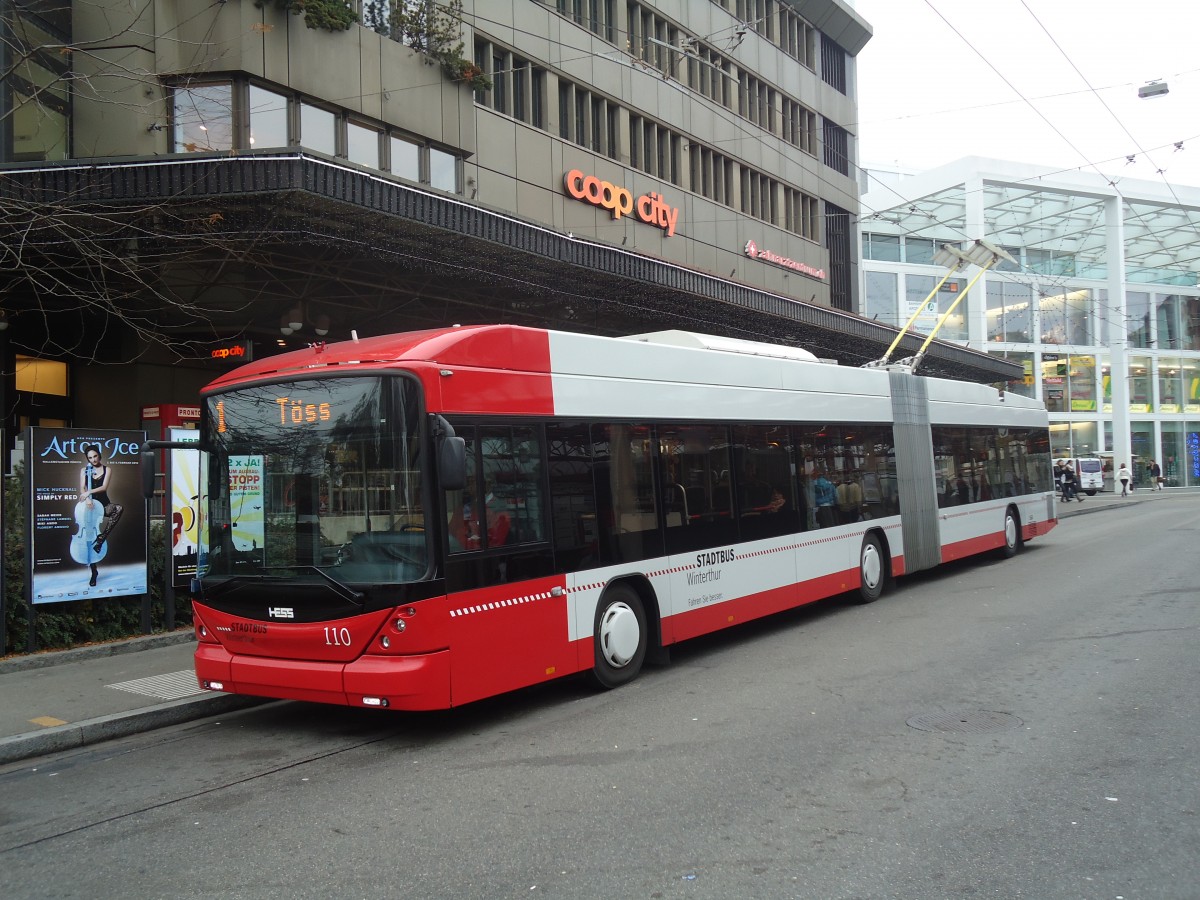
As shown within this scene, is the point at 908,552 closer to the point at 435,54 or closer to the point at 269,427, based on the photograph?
the point at 269,427

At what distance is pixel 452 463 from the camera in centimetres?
621

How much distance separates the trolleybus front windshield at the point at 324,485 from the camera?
640 centimetres

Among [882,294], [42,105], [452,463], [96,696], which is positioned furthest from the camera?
[882,294]

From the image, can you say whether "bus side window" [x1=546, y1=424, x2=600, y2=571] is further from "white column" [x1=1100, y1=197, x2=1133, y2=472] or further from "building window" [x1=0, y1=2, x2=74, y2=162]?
"white column" [x1=1100, y1=197, x2=1133, y2=472]

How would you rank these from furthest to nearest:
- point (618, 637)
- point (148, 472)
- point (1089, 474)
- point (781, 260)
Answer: point (1089, 474) < point (781, 260) < point (618, 637) < point (148, 472)

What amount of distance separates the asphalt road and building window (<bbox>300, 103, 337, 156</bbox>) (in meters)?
11.0

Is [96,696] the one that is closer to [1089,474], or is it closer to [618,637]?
[618,637]

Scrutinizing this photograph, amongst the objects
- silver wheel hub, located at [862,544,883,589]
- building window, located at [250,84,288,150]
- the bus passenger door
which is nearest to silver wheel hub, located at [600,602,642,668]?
the bus passenger door

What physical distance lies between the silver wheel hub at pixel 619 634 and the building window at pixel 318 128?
1083 centimetres

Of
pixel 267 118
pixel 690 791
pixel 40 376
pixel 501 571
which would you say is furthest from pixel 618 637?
pixel 40 376

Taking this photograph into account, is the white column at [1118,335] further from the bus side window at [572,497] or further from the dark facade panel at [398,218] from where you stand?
the bus side window at [572,497]

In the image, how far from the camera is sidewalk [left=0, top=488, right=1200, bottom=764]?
271 inches

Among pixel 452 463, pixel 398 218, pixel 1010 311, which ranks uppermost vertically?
pixel 1010 311

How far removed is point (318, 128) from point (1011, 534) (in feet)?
47.4
